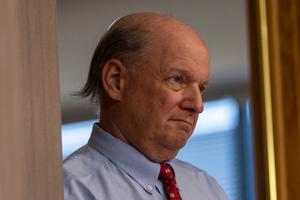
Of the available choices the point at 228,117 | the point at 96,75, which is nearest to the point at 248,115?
the point at 228,117

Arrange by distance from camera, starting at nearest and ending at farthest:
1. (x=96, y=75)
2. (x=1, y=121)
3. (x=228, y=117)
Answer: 1. (x=1, y=121)
2. (x=96, y=75)
3. (x=228, y=117)

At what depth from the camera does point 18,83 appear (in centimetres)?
19

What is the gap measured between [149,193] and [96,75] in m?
0.17

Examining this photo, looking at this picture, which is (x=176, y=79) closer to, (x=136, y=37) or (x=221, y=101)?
(x=136, y=37)

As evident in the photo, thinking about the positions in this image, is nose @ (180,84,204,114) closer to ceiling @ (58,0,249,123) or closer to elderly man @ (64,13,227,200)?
elderly man @ (64,13,227,200)

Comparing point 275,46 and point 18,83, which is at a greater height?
point 18,83

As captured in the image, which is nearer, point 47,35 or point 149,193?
point 47,35

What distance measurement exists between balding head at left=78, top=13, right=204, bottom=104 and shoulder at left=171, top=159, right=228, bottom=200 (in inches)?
5.6

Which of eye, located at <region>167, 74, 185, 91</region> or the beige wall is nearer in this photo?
the beige wall

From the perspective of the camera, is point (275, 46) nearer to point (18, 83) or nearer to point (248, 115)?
point (248, 115)

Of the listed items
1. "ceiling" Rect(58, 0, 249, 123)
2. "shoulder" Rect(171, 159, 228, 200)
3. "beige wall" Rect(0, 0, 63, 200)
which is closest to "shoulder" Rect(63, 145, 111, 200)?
"shoulder" Rect(171, 159, 228, 200)

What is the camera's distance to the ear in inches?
33.0

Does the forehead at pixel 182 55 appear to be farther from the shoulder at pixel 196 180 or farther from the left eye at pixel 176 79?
the shoulder at pixel 196 180

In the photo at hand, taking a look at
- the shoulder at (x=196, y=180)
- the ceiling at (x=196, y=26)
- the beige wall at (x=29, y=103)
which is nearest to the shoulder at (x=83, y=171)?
the shoulder at (x=196, y=180)
